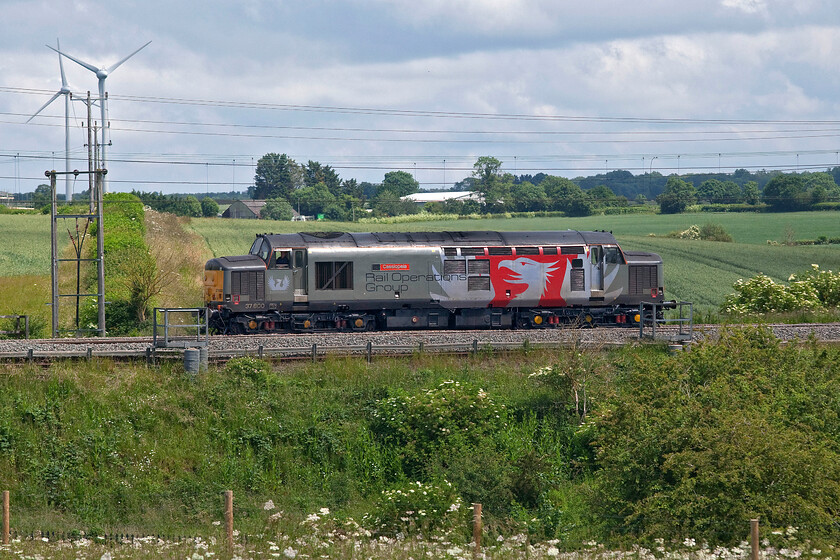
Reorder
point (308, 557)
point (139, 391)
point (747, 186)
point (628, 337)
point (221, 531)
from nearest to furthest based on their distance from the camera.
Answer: point (308, 557)
point (221, 531)
point (139, 391)
point (628, 337)
point (747, 186)

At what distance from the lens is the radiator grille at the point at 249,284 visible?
33.0 m

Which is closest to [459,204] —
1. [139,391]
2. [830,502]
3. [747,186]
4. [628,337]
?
[747,186]

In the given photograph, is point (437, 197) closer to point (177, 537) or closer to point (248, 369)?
point (248, 369)

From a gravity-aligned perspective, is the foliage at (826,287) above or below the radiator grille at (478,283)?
below

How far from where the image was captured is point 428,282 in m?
34.7

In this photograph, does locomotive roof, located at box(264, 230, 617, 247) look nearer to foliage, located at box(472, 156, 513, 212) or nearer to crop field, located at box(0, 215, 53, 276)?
crop field, located at box(0, 215, 53, 276)

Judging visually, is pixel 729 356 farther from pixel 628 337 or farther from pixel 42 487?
pixel 42 487

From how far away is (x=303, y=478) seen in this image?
2283cm

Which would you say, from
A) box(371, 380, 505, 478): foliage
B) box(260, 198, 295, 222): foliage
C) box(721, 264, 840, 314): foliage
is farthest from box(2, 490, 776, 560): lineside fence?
box(260, 198, 295, 222): foliage

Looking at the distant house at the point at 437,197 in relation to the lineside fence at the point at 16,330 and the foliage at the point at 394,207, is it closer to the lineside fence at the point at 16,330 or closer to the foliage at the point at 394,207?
the foliage at the point at 394,207

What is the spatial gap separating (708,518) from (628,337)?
15222 mm

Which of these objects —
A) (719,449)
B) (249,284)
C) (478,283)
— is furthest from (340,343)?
(719,449)

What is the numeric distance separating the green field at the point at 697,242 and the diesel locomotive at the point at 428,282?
16.9 metres

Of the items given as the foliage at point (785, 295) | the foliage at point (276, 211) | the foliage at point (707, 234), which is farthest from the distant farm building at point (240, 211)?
the foliage at point (785, 295)
